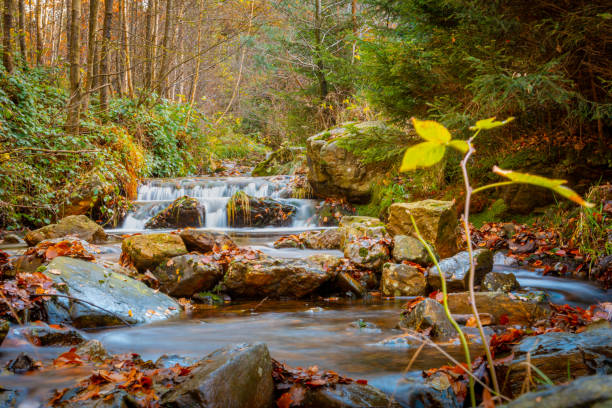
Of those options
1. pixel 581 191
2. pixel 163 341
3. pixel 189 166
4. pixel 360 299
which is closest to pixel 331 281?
pixel 360 299

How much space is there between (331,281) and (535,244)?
3.61 meters

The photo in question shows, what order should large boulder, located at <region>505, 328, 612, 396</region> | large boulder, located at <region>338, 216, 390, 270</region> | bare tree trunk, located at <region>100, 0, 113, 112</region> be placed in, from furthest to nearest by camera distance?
1. bare tree trunk, located at <region>100, 0, 113, 112</region>
2. large boulder, located at <region>338, 216, 390, 270</region>
3. large boulder, located at <region>505, 328, 612, 396</region>

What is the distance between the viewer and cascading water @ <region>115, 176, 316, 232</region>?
10.4m

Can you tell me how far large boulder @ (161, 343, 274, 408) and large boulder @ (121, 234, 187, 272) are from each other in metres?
3.51

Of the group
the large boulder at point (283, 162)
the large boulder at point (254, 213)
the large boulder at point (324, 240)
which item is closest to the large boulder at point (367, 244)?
the large boulder at point (324, 240)

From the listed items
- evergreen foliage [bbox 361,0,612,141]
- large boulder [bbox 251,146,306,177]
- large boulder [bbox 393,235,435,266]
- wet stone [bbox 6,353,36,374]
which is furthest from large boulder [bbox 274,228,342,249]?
large boulder [bbox 251,146,306,177]

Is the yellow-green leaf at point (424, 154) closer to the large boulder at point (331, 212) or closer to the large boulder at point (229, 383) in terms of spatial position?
the large boulder at point (229, 383)

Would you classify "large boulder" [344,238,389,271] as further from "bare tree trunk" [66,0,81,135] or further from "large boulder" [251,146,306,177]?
"large boulder" [251,146,306,177]

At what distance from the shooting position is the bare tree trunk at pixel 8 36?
33.2ft

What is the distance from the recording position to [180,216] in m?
10.1

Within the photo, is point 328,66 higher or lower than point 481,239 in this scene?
higher

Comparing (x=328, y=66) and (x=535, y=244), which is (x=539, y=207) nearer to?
(x=535, y=244)

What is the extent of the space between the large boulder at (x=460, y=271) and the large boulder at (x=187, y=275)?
2.84 metres

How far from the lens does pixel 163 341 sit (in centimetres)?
353
